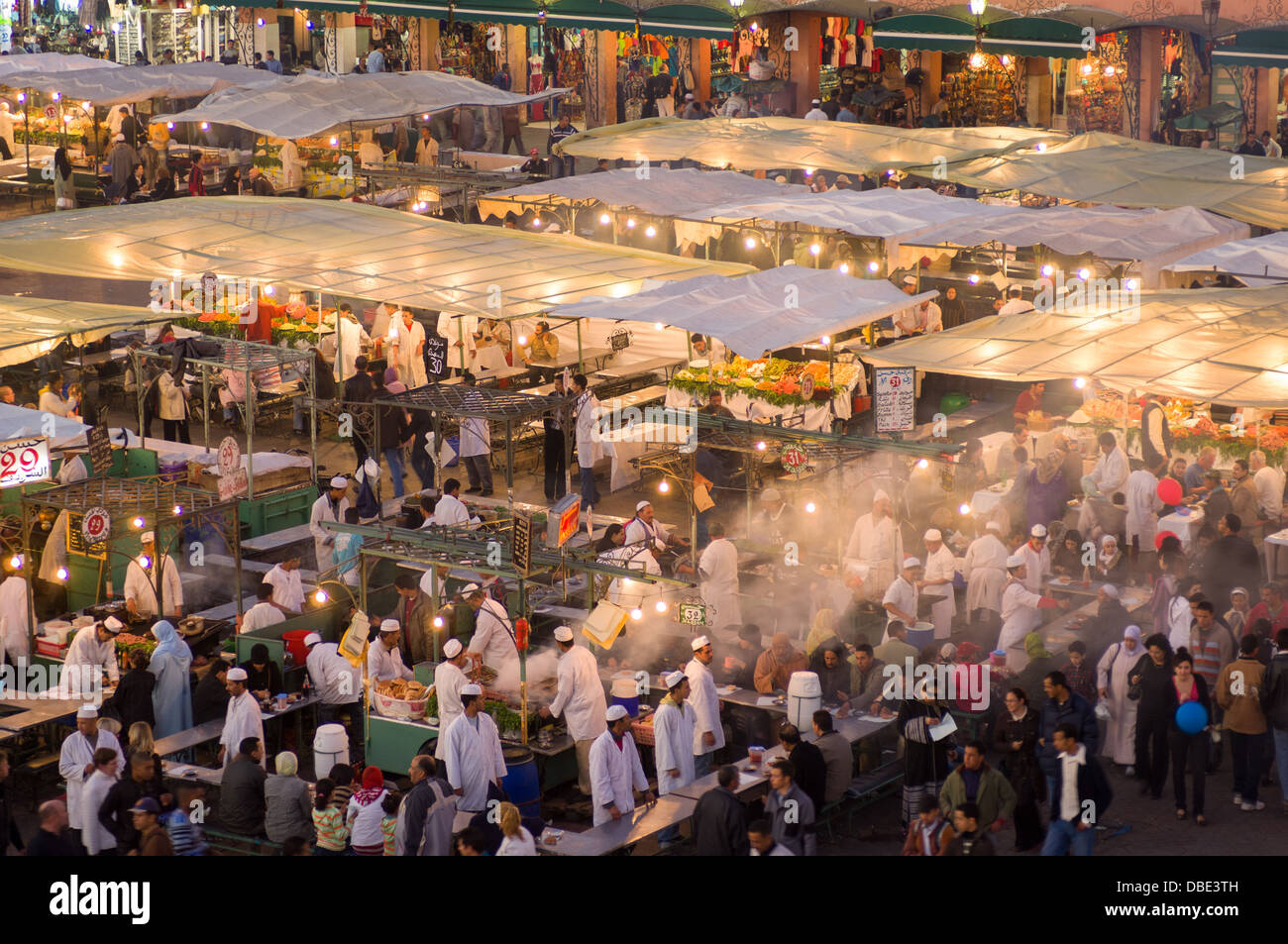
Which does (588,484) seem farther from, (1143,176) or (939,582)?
(1143,176)

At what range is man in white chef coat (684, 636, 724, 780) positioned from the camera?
49.0ft

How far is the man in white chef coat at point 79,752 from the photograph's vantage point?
46.5 ft

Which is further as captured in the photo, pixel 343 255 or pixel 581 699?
pixel 343 255

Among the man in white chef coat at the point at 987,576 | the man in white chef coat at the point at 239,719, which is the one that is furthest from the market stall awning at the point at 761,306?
the man in white chef coat at the point at 239,719

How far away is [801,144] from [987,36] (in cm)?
892

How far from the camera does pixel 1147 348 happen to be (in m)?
19.6

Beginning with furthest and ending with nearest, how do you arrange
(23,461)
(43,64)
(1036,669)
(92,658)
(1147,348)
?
1. (43,64)
2. (1147,348)
3. (23,461)
4. (92,658)
5. (1036,669)

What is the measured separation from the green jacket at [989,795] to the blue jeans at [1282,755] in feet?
8.65

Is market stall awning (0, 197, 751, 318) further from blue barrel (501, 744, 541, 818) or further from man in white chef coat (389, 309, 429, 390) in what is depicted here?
blue barrel (501, 744, 541, 818)

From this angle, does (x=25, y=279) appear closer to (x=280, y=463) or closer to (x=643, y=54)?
(x=280, y=463)

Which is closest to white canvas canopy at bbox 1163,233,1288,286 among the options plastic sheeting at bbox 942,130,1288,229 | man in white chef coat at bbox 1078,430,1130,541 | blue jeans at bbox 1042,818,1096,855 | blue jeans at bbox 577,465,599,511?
plastic sheeting at bbox 942,130,1288,229

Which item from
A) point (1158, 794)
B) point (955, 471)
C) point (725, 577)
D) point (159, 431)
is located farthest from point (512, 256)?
point (1158, 794)

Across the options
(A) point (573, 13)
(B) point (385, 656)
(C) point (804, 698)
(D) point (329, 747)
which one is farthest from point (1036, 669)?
(A) point (573, 13)

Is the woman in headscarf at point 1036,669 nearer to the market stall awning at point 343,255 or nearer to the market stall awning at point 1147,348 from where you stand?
the market stall awning at point 1147,348
